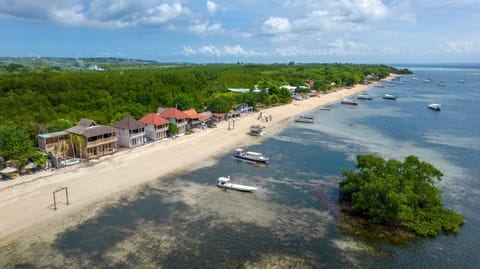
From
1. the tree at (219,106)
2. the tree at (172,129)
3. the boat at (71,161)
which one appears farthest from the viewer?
the tree at (219,106)

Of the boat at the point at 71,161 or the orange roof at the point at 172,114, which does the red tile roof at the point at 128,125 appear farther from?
the boat at the point at 71,161

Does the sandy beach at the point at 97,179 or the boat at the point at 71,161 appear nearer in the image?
the sandy beach at the point at 97,179

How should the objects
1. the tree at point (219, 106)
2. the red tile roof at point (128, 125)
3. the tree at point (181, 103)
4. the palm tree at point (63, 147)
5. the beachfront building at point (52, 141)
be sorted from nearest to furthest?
the beachfront building at point (52, 141)
the palm tree at point (63, 147)
the red tile roof at point (128, 125)
the tree at point (181, 103)
the tree at point (219, 106)

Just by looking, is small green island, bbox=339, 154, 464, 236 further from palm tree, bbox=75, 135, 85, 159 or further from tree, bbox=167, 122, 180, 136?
palm tree, bbox=75, 135, 85, 159

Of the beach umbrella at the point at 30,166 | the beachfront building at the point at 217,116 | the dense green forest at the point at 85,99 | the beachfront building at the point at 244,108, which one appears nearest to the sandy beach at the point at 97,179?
the beach umbrella at the point at 30,166

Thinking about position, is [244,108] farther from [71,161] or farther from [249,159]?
[71,161]

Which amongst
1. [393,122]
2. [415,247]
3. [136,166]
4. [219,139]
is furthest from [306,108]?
[415,247]

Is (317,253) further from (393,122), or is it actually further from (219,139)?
(393,122)
